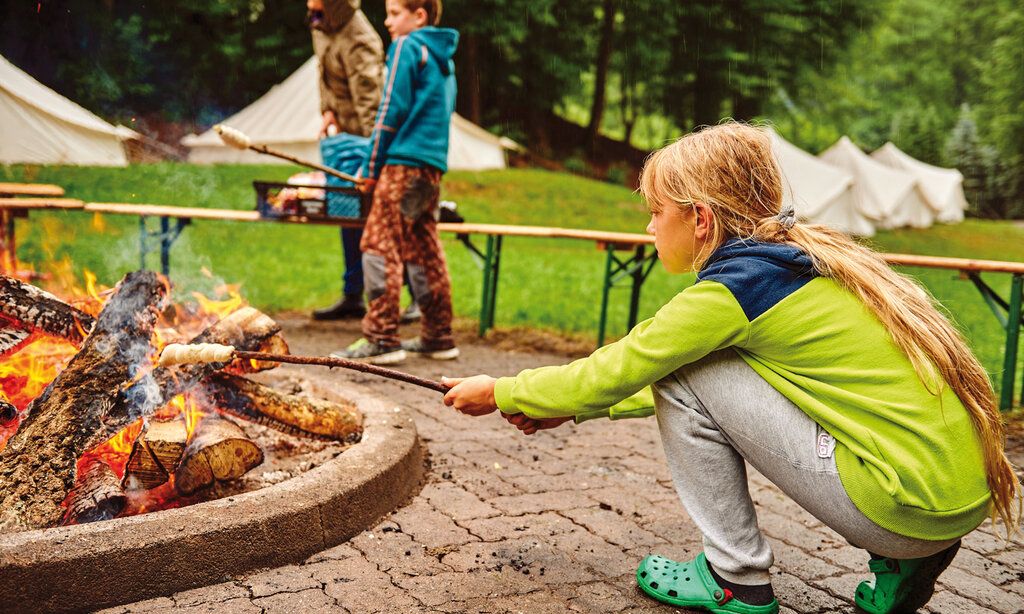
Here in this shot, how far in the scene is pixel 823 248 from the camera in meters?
2.21

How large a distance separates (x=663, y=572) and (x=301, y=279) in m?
7.25

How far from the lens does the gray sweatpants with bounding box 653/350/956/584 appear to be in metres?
2.13

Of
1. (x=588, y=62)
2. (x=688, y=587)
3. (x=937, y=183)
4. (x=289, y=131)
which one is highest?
(x=588, y=62)

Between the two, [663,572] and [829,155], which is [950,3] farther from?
[663,572]

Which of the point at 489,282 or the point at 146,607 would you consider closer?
the point at 146,607

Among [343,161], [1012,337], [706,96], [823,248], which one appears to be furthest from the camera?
[706,96]

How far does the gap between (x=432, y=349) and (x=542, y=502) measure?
2.56 metres

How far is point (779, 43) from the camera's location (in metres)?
28.5

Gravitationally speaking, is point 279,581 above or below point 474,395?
below

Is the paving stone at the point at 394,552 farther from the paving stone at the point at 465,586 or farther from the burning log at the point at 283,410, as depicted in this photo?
the burning log at the point at 283,410

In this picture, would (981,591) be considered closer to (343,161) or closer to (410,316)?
(343,161)

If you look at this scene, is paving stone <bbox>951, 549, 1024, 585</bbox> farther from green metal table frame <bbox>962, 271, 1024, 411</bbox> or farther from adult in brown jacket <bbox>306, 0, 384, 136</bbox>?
adult in brown jacket <bbox>306, 0, 384, 136</bbox>

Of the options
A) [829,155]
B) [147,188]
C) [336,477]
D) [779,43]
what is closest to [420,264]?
[336,477]

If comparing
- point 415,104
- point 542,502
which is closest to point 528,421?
point 542,502
